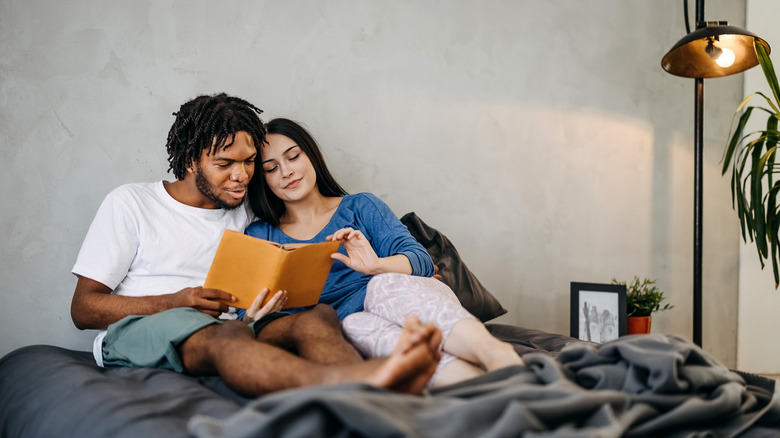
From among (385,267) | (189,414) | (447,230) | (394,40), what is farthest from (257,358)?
(394,40)

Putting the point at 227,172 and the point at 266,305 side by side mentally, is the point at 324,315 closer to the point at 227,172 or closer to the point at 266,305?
the point at 266,305

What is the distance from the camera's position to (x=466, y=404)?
721 millimetres

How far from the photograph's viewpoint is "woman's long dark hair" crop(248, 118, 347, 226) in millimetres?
1763

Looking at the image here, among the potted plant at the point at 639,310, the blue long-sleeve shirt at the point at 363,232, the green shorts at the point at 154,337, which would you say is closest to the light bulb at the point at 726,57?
the potted plant at the point at 639,310

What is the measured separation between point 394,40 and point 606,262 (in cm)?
133

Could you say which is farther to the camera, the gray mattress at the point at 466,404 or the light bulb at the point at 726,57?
the light bulb at the point at 726,57

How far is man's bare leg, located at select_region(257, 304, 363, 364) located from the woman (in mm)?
81

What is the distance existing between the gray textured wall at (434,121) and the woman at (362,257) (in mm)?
298

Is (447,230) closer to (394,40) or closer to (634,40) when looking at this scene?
(394,40)

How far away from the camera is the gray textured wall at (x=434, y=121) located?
5.58 ft

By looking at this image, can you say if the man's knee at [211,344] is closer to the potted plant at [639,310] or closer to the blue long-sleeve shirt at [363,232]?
the blue long-sleeve shirt at [363,232]

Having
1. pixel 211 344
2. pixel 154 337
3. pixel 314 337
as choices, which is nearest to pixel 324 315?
pixel 314 337

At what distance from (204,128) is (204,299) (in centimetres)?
54

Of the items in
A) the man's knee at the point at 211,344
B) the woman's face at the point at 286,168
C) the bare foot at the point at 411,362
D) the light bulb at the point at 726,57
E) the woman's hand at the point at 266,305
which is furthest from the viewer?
the light bulb at the point at 726,57
